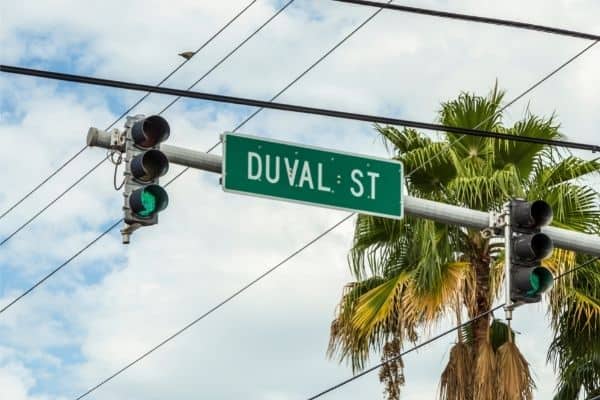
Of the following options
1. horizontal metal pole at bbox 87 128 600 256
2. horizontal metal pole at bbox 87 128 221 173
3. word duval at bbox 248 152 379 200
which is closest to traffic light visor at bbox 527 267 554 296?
horizontal metal pole at bbox 87 128 600 256

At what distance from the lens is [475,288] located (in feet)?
62.6

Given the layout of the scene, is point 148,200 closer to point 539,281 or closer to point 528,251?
point 528,251

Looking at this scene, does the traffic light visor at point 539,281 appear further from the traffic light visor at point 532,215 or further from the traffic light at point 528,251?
the traffic light visor at point 532,215

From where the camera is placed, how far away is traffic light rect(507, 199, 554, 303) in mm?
12125

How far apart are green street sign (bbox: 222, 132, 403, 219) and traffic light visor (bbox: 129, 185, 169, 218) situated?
20.3 inches

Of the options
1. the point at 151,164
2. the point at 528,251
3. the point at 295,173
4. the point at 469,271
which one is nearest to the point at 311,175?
the point at 295,173

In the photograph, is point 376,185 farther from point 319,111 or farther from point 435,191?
point 435,191

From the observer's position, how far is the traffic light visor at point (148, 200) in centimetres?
1147

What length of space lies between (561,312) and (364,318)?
8.57ft

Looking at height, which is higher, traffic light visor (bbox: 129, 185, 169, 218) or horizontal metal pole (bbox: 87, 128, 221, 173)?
horizontal metal pole (bbox: 87, 128, 221, 173)

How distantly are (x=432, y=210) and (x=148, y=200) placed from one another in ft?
7.87

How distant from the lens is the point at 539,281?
1220cm

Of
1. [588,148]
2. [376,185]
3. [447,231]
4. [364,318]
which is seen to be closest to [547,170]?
[447,231]

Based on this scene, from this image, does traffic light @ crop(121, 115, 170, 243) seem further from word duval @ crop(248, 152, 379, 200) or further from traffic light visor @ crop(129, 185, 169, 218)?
word duval @ crop(248, 152, 379, 200)
